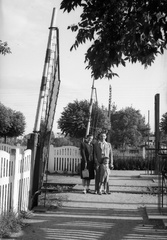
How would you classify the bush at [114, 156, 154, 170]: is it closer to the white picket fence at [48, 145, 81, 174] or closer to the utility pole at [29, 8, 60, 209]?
the white picket fence at [48, 145, 81, 174]

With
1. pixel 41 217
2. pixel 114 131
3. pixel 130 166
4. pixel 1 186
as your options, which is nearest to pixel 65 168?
pixel 130 166

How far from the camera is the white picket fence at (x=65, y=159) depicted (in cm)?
2055

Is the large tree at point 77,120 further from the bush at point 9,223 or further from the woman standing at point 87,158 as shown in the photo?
the bush at point 9,223

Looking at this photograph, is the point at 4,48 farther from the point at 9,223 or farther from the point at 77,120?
the point at 77,120

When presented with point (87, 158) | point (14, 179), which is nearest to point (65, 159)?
point (87, 158)

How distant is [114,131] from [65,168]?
62046 millimetres

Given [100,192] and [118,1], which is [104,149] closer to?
[100,192]

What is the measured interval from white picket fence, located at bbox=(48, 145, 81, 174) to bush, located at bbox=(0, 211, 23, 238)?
45.9 ft

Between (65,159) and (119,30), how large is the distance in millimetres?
15014

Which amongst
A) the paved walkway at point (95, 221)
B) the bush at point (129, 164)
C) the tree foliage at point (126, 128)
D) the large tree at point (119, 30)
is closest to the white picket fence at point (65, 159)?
the bush at point (129, 164)

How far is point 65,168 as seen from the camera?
814 inches

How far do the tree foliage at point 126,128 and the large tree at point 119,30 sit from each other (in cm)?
7404

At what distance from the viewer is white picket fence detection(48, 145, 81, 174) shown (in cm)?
2055

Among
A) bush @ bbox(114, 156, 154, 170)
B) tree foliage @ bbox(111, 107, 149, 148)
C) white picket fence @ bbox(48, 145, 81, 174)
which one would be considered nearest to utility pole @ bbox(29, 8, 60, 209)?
white picket fence @ bbox(48, 145, 81, 174)
